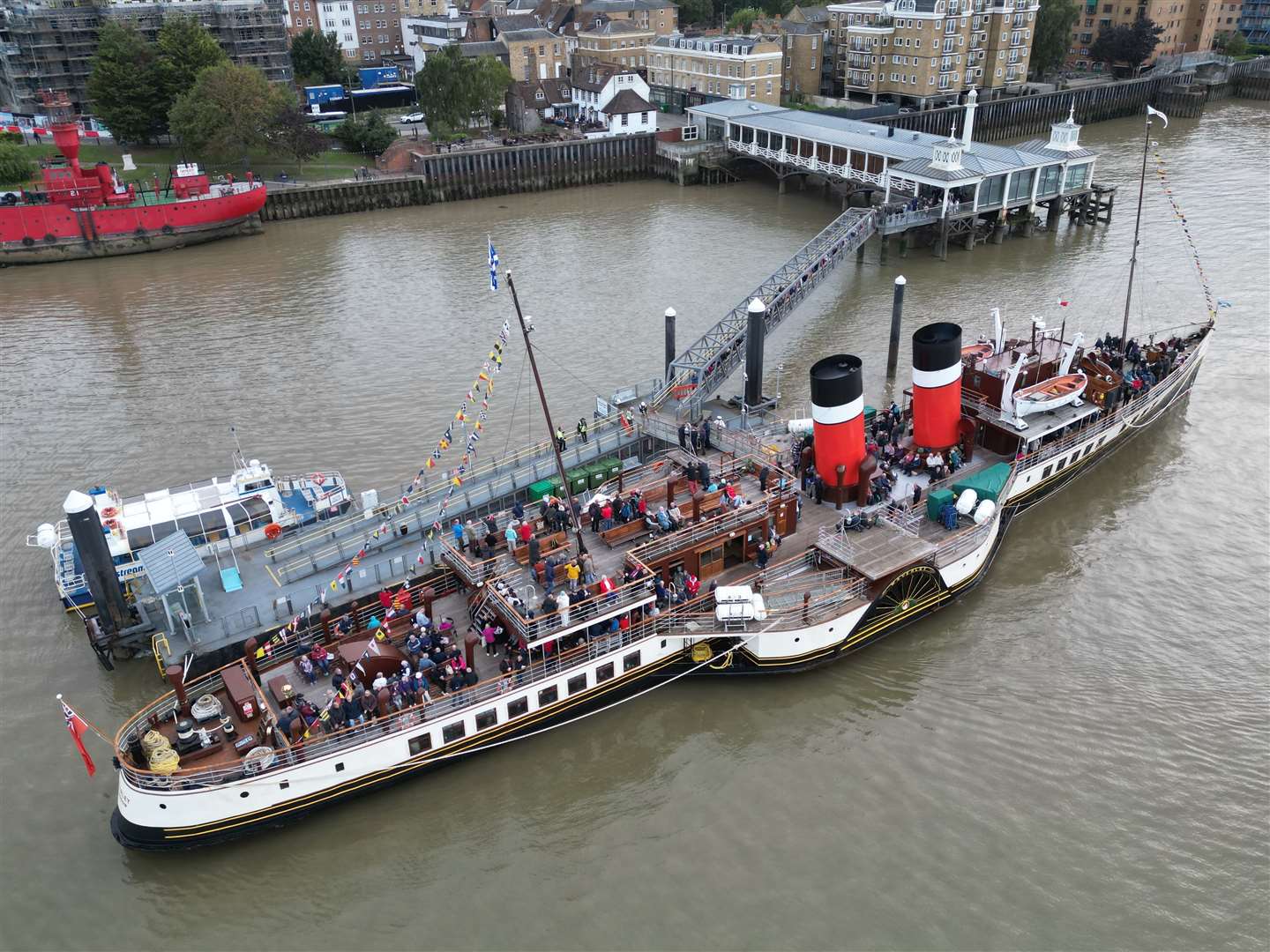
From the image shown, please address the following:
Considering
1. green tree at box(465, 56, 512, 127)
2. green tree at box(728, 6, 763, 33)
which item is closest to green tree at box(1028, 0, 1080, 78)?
green tree at box(728, 6, 763, 33)

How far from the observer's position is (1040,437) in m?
28.6

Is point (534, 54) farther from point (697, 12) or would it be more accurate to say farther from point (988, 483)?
point (988, 483)

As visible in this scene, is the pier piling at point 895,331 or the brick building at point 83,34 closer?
the pier piling at point 895,331

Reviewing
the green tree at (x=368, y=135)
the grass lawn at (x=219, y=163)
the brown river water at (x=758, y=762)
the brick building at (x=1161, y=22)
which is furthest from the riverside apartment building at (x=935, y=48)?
the brown river water at (x=758, y=762)

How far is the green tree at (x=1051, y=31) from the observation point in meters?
90.3

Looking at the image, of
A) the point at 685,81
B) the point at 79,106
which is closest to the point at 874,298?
the point at 685,81

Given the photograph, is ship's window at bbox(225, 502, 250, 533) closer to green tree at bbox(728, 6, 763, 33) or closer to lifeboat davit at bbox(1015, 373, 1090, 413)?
lifeboat davit at bbox(1015, 373, 1090, 413)

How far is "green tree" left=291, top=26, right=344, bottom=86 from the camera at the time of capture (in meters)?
95.0

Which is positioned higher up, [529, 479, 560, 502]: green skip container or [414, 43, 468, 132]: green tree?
[414, 43, 468, 132]: green tree

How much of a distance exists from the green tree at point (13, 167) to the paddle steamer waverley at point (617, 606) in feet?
185

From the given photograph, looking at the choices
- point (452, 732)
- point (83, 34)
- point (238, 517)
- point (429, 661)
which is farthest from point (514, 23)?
point (452, 732)

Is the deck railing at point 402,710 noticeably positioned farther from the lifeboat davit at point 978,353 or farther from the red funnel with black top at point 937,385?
the lifeboat davit at point 978,353

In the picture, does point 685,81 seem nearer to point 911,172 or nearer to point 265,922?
point 911,172

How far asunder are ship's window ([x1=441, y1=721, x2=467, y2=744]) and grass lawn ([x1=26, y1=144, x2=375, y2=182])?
182 ft
